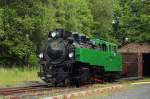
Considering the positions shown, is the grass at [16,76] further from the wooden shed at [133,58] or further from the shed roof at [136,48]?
the shed roof at [136,48]

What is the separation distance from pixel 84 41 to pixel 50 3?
19702 mm

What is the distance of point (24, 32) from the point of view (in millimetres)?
45812

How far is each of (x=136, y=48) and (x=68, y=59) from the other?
20.1m

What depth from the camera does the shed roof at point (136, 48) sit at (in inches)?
1816

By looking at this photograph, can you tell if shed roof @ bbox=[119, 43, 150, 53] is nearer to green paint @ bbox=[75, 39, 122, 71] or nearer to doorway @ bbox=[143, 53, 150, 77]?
doorway @ bbox=[143, 53, 150, 77]

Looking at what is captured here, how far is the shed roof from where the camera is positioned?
46128 mm

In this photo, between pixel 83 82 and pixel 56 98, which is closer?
pixel 56 98

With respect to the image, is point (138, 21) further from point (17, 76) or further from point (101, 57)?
point (101, 57)

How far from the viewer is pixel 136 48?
47.1 m

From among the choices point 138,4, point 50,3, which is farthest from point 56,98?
point 138,4

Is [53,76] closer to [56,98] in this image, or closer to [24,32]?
[56,98]

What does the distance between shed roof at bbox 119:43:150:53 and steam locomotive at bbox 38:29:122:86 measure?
16.1 m

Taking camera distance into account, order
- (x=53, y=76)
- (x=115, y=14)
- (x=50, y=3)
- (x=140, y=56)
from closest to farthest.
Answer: (x=53, y=76) < (x=140, y=56) < (x=50, y=3) < (x=115, y=14)

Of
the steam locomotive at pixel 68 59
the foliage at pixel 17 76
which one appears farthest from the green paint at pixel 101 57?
the foliage at pixel 17 76
